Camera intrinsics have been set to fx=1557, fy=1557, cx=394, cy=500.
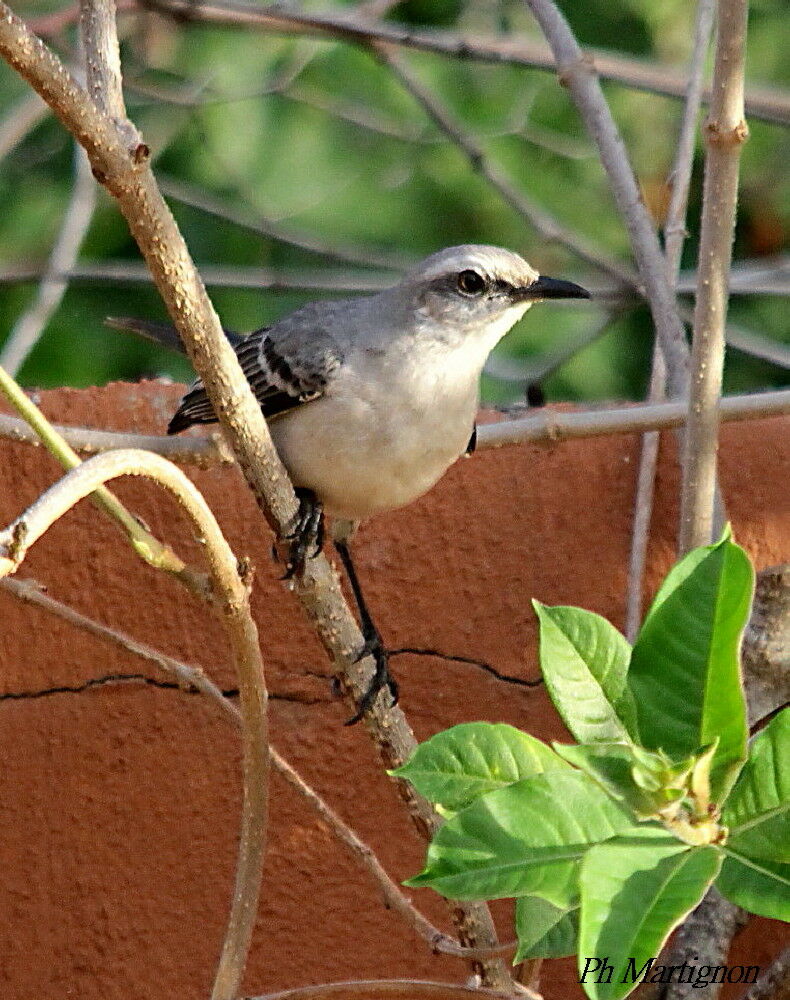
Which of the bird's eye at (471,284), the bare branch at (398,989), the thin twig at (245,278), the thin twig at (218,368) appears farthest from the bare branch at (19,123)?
the bare branch at (398,989)

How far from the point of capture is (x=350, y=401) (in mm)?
2818

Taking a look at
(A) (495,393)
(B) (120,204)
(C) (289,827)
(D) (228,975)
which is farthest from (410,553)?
(A) (495,393)

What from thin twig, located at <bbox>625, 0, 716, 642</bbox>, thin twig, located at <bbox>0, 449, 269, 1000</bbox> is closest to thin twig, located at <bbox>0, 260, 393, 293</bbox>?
thin twig, located at <bbox>625, 0, 716, 642</bbox>

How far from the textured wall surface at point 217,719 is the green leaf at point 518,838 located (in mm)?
1195

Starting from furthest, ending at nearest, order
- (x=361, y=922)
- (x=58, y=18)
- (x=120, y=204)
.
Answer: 1. (x=58, y=18)
2. (x=361, y=922)
3. (x=120, y=204)

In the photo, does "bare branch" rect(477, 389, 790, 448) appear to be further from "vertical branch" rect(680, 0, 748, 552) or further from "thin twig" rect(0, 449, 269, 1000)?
"thin twig" rect(0, 449, 269, 1000)

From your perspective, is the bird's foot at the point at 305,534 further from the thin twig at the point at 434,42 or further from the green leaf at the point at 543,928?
the thin twig at the point at 434,42

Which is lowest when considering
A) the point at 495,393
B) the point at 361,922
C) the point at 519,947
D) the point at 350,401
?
the point at 519,947

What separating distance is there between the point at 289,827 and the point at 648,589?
0.80m

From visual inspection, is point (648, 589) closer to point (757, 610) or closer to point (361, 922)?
point (757, 610)

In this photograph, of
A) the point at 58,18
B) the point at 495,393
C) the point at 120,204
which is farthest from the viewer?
the point at 495,393

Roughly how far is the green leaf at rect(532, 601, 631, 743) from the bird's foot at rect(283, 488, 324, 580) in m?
0.53

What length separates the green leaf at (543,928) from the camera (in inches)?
72.1

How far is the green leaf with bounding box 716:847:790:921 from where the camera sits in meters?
1.60
